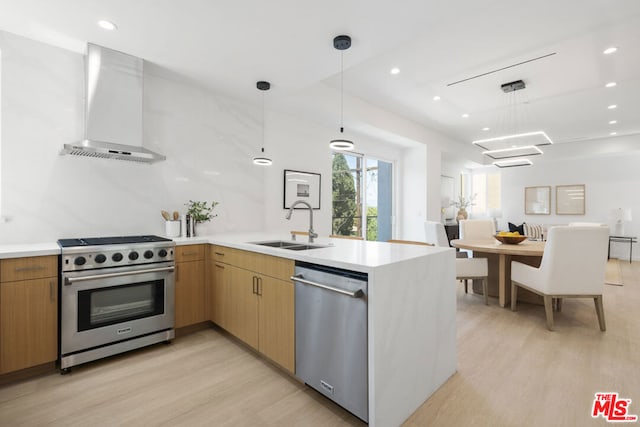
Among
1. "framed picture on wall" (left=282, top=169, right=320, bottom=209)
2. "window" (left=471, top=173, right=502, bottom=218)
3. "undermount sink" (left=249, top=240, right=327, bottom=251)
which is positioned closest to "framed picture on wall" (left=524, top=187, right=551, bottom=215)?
"window" (left=471, top=173, right=502, bottom=218)

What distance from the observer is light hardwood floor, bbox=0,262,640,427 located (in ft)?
5.46

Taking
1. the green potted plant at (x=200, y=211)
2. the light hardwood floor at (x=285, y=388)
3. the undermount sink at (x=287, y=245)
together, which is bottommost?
the light hardwood floor at (x=285, y=388)

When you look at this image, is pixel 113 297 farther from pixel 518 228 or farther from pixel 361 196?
pixel 518 228

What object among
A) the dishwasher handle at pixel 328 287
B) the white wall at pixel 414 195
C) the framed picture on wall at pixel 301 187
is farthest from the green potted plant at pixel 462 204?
the dishwasher handle at pixel 328 287

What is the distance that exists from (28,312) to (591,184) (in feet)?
33.8

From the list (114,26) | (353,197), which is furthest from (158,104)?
(353,197)

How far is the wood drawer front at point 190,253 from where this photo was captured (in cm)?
269

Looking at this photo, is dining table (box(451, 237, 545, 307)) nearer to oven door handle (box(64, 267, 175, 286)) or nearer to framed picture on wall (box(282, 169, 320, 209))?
framed picture on wall (box(282, 169, 320, 209))

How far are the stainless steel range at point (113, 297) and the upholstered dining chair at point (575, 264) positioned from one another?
3494mm

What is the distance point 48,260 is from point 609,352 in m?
4.31

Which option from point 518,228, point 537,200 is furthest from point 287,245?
point 537,200

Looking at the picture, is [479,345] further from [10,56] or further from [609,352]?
[10,56]

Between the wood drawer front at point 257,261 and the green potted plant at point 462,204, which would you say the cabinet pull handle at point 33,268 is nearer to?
the wood drawer front at point 257,261

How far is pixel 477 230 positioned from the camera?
4.51 meters
